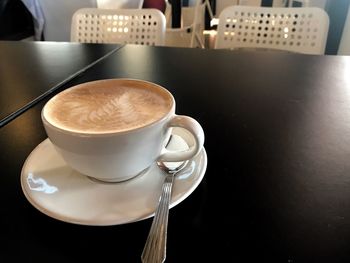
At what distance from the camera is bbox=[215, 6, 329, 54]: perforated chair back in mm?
885

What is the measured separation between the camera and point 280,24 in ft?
3.02

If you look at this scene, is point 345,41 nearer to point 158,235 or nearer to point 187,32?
point 187,32

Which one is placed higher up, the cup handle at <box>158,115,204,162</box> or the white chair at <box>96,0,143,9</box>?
the cup handle at <box>158,115,204,162</box>

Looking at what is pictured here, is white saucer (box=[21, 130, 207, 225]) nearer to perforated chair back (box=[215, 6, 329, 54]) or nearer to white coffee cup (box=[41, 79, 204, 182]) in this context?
white coffee cup (box=[41, 79, 204, 182])

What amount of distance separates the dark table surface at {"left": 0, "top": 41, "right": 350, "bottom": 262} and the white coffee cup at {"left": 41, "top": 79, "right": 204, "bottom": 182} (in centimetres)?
6

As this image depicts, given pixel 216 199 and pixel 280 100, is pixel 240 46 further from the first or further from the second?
pixel 216 199

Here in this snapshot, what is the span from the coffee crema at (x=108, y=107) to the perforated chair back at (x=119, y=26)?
650mm

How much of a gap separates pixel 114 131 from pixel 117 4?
1.74 meters

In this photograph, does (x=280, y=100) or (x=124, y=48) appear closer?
(x=280, y=100)

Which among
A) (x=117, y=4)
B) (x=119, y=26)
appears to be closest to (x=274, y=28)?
(x=119, y=26)

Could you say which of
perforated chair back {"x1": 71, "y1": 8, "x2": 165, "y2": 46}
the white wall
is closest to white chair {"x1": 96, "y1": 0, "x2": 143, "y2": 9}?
perforated chair back {"x1": 71, "y1": 8, "x2": 165, "y2": 46}

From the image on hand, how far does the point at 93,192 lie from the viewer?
1.00 ft

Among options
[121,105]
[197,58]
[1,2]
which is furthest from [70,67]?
[1,2]

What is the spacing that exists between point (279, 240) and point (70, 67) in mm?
678
